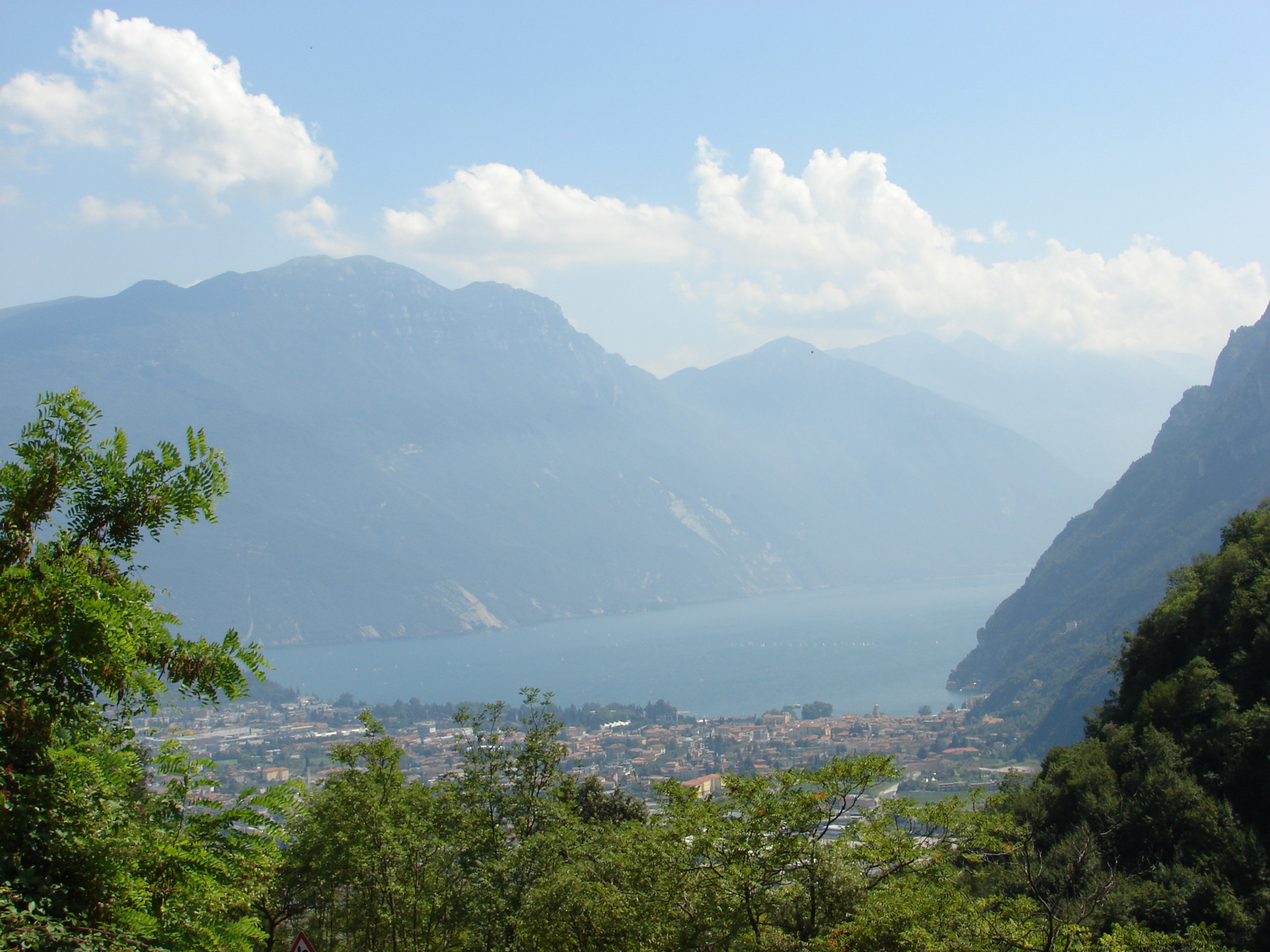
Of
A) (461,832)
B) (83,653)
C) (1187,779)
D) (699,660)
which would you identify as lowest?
(699,660)

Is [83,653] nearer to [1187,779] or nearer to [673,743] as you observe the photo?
[1187,779]

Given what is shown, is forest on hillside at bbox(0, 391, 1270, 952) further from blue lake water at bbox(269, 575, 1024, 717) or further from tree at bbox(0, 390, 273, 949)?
blue lake water at bbox(269, 575, 1024, 717)

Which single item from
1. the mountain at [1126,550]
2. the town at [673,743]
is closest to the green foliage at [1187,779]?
the town at [673,743]

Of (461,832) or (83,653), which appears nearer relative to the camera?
(83,653)

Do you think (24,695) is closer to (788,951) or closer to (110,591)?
(110,591)

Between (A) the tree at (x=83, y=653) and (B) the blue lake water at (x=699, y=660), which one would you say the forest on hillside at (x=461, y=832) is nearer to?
(A) the tree at (x=83, y=653)

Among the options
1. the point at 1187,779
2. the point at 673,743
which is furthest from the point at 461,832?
the point at 673,743
